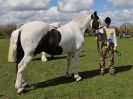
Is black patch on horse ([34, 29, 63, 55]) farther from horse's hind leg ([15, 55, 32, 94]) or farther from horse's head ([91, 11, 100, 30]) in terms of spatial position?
horse's head ([91, 11, 100, 30])

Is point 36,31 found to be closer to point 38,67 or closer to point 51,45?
point 51,45

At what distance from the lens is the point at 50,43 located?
10.6 meters

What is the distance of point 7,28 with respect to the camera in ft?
399

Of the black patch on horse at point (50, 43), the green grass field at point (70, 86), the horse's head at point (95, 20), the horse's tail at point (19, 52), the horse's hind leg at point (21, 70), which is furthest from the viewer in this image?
the horse's head at point (95, 20)

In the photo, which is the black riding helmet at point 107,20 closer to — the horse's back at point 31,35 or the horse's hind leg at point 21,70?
the horse's back at point 31,35

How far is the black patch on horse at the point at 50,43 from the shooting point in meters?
10.3

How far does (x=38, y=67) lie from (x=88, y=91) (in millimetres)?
6565

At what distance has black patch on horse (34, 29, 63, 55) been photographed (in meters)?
10.3

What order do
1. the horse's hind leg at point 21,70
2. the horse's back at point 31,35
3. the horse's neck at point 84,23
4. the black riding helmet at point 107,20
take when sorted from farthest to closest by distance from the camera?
the black riding helmet at point 107,20, the horse's neck at point 84,23, the horse's hind leg at point 21,70, the horse's back at point 31,35

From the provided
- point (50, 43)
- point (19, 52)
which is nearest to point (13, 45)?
point (19, 52)

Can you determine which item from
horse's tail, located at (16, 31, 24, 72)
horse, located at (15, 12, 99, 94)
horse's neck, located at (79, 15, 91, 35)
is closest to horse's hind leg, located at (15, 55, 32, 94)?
horse, located at (15, 12, 99, 94)

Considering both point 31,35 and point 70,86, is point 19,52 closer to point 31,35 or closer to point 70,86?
point 31,35

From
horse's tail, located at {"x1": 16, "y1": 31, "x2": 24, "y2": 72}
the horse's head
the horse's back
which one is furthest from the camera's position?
the horse's head

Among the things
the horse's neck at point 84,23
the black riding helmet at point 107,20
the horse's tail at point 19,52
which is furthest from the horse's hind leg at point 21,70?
the black riding helmet at point 107,20
